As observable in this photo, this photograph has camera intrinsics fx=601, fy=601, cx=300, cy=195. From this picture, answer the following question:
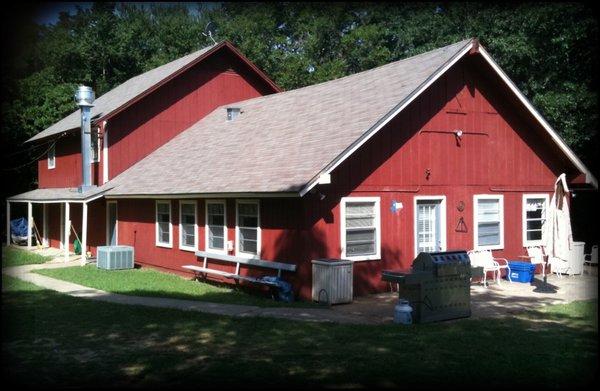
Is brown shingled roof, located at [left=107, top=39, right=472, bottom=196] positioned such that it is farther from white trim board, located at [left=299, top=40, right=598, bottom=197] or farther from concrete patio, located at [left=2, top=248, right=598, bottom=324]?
concrete patio, located at [left=2, top=248, right=598, bottom=324]

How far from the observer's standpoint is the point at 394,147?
14719mm

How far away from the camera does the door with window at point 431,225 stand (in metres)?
15.4

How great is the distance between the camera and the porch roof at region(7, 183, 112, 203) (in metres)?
20.9

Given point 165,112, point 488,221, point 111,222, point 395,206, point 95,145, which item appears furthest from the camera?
point 165,112

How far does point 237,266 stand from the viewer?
600 inches

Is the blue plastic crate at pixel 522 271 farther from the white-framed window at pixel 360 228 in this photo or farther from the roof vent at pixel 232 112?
the roof vent at pixel 232 112

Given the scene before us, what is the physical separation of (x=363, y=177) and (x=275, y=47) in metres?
33.3

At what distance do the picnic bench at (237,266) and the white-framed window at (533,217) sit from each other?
760 centimetres

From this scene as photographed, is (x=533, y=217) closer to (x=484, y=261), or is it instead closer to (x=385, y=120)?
(x=484, y=261)

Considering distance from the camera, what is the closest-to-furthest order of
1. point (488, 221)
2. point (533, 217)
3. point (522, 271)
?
1. point (522, 271)
2. point (488, 221)
3. point (533, 217)

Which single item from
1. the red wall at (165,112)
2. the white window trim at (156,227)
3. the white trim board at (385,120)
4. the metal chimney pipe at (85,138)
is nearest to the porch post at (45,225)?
the red wall at (165,112)

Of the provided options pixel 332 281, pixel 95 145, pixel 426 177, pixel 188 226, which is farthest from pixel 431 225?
pixel 95 145

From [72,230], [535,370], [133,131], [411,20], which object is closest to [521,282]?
[535,370]

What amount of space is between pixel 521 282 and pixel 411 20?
78.4ft
